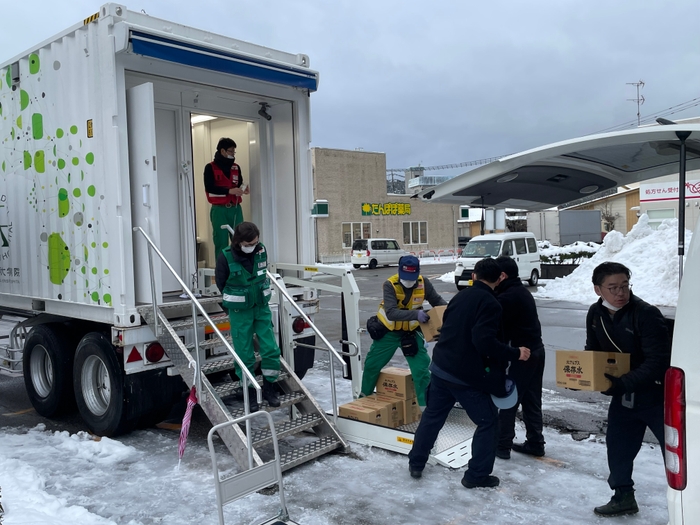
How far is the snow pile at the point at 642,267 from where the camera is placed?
15.9 meters

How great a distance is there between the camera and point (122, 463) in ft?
18.0

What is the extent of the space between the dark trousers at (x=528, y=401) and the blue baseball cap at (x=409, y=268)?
4.03ft

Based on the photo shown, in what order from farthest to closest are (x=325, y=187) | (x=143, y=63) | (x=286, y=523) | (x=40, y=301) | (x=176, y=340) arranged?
1. (x=325, y=187)
2. (x=40, y=301)
3. (x=143, y=63)
4. (x=176, y=340)
5. (x=286, y=523)

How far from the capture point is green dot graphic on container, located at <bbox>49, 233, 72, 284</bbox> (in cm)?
626

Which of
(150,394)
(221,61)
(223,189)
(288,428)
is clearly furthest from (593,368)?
(223,189)

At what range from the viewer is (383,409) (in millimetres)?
5793

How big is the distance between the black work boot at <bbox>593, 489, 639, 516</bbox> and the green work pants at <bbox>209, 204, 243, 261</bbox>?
4684mm

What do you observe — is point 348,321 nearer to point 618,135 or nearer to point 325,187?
point 618,135

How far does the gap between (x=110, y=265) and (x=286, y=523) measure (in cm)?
297

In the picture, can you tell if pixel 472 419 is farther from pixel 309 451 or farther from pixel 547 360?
pixel 547 360

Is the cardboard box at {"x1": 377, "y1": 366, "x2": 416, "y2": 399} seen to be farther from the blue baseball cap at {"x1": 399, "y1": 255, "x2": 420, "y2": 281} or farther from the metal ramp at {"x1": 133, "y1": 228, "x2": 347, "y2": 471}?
the blue baseball cap at {"x1": 399, "y1": 255, "x2": 420, "y2": 281}

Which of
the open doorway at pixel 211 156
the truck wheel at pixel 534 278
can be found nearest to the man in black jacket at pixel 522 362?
the open doorway at pixel 211 156

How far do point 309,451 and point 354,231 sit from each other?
122ft

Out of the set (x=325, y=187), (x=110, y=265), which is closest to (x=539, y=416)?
(x=110, y=265)
